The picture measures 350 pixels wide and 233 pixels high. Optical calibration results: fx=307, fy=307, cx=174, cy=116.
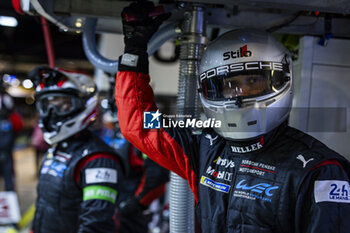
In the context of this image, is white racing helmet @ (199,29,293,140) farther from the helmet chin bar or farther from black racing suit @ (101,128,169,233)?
black racing suit @ (101,128,169,233)

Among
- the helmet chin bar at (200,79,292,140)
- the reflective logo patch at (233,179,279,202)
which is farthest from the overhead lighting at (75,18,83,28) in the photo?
the reflective logo patch at (233,179,279,202)

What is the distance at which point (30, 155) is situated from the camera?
9172 mm

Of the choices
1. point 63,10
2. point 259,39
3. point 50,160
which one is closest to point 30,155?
point 50,160

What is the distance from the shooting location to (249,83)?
1.05 m

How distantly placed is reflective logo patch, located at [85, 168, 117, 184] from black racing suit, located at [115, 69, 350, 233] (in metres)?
0.46

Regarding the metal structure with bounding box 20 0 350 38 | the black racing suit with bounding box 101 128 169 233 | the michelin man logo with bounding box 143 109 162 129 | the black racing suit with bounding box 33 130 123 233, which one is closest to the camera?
the michelin man logo with bounding box 143 109 162 129

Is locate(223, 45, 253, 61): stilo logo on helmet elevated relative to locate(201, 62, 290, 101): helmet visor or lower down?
elevated

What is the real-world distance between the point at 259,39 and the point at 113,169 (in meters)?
1.02

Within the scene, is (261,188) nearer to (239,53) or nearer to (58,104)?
(239,53)

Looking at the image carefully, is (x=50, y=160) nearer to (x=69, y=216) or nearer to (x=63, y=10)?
(x=69, y=216)

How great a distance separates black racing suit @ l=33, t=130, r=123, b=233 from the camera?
1.54 m

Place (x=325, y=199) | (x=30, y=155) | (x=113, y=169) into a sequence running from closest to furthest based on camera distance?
(x=325, y=199), (x=113, y=169), (x=30, y=155)

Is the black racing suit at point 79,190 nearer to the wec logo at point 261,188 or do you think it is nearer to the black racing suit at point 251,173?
the black racing suit at point 251,173

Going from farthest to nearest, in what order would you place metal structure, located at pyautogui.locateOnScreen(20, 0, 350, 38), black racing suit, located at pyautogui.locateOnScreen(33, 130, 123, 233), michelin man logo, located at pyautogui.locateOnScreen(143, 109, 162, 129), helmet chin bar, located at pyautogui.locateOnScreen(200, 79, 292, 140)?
black racing suit, located at pyautogui.locateOnScreen(33, 130, 123, 233) → metal structure, located at pyautogui.locateOnScreen(20, 0, 350, 38) → michelin man logo, located at pyautogui.locateOnScreen(143, 109, 162, 129) → helmet chin bar, located at pyautogui.locateOnScreen(200, 79, 292, 140)
